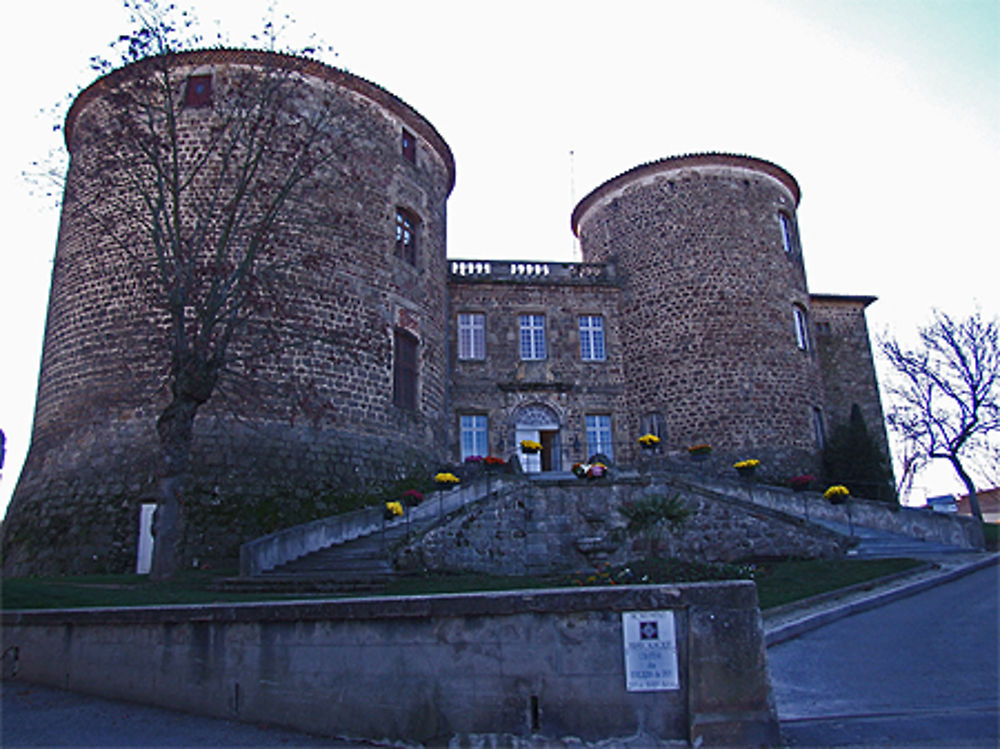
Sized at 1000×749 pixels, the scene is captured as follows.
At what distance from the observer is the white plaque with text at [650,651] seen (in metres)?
4.98

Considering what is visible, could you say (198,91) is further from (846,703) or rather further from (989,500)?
(989,500)

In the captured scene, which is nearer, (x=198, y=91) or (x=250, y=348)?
(x=250, y=348)

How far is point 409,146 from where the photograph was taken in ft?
65.7

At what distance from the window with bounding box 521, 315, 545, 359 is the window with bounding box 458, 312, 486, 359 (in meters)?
1.23

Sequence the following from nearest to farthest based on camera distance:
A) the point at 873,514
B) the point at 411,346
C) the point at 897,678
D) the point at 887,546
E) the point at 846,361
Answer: the point at 897,678 < the point at 887,546 < the point at 873,514 < the point at 411,346 < the point at 846,361

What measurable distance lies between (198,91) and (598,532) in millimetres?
13356

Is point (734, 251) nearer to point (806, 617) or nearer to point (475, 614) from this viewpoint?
point (806, 617)

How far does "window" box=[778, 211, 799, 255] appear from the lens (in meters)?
23.5

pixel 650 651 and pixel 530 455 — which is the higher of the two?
pixel 530 455

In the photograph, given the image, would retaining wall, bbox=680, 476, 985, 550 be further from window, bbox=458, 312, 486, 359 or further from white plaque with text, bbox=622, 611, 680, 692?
white plaque with text, bbox=622, 611, 680, 692

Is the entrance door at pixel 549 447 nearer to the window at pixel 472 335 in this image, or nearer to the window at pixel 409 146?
the window at pixel 472 335

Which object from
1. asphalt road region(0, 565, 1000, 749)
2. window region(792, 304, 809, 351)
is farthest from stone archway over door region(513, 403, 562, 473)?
asphalt road region(0, 565, 1000, 749)

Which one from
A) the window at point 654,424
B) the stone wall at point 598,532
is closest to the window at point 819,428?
the window at point 654,424

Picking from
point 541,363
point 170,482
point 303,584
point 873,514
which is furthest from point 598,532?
point 541,363
